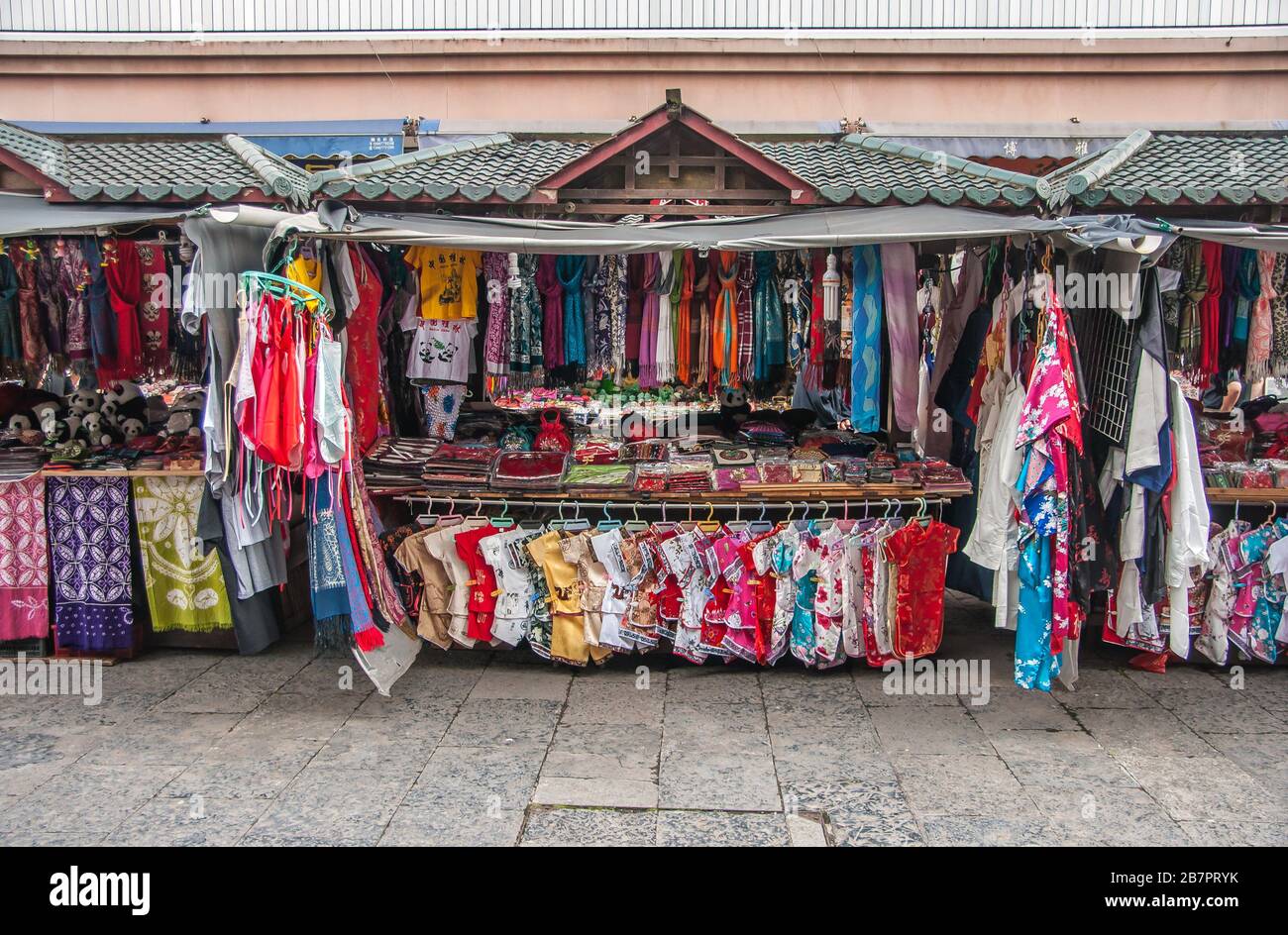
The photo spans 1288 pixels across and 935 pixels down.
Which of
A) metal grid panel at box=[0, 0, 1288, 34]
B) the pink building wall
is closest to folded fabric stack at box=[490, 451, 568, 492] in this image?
the pink building wall

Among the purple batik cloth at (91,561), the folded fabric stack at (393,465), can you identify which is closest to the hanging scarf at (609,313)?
the folded fabric stack at (393,465)

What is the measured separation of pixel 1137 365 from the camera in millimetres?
4852

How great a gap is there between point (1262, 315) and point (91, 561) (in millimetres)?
7206

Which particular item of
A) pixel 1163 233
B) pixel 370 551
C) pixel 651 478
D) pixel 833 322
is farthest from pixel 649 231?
pixel 1163 233

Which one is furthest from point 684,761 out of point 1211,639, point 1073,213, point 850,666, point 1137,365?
point 1073,213

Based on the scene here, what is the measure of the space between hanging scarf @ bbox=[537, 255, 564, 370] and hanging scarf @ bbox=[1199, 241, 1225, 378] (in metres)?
3.83

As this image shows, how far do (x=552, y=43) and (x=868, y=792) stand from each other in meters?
9.73

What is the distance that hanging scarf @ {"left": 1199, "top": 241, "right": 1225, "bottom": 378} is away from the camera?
5.45 m

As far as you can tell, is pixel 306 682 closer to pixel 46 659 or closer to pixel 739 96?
pixel 46 659

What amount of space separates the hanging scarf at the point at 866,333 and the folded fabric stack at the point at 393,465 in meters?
2.68

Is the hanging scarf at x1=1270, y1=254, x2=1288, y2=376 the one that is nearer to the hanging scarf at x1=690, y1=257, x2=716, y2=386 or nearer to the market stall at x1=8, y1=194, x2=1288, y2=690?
the market stall at x1=8, y1=194, x2=1288, y2=690

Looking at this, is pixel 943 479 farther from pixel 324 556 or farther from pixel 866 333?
pixel 324 556

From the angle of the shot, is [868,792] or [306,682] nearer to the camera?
[868,792]

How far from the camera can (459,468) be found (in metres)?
5.87
